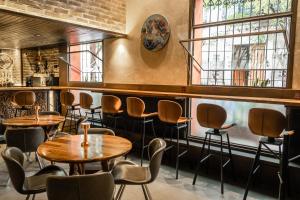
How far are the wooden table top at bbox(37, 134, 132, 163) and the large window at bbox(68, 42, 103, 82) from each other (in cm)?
400

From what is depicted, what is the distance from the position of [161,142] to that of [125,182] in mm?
471

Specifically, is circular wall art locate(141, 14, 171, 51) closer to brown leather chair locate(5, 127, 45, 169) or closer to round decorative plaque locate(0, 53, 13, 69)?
brown leather chair locate(5, 127, 45, 169)

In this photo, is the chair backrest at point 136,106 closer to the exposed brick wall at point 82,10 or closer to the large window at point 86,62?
the exposed brick wall at point 82,10

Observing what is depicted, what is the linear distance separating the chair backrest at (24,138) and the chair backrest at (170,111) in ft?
5.23

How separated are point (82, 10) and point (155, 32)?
142 cm

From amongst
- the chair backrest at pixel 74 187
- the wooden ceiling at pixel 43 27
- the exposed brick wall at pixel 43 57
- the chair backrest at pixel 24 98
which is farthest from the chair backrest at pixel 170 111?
the exposed brick wall at pixel 43 57

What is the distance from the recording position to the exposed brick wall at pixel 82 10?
3.89m

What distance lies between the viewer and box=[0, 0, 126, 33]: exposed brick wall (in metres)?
3.89

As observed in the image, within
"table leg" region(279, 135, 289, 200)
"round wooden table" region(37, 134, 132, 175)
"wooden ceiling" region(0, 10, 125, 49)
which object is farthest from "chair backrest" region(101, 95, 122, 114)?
"table leg" region(279, 135, 289, 200)

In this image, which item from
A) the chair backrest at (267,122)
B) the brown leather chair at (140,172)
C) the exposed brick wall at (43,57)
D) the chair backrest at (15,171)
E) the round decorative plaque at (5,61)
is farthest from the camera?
the round decorative plaque at (5,61)

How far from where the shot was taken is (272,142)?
2.63 meters

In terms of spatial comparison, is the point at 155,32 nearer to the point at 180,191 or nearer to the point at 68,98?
the point at 68,98

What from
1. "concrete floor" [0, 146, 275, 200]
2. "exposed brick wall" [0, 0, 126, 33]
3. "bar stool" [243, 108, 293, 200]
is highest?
"exposed brick wall" [0, 0, 126, 33]

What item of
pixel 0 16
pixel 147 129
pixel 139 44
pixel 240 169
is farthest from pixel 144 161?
pixel 0 16
